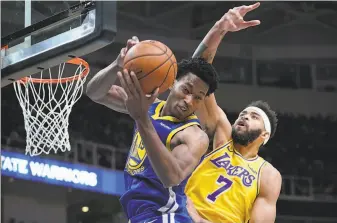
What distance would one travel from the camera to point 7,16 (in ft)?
15.2

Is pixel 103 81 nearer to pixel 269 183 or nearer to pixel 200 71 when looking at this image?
pixel 200 71

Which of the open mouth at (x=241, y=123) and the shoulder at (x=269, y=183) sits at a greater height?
the open mouth at (x=241, y=123)

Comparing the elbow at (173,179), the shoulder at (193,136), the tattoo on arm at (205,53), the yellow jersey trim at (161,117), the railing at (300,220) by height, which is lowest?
the elbow at (173,179)

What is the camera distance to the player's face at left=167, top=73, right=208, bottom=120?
9.98ft

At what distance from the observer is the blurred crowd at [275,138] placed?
30.9 feet

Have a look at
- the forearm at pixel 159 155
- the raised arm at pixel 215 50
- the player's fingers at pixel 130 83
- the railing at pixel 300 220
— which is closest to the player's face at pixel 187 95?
the forearm at pixel 159 155

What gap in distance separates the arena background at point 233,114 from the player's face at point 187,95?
19.3ft

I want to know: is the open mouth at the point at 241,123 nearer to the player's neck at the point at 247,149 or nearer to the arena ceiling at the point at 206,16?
the player's neck at the point at 247,149

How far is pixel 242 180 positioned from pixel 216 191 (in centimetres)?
20

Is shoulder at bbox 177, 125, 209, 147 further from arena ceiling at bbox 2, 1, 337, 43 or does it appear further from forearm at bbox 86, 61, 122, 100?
arena ceiling at bbox 2, 1, 337, 43

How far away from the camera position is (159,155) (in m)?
2.66

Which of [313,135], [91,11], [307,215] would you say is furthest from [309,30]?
[91,11]

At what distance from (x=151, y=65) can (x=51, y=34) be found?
3.75ft

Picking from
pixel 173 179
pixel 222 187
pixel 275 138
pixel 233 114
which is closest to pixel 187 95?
pixel 173 179
